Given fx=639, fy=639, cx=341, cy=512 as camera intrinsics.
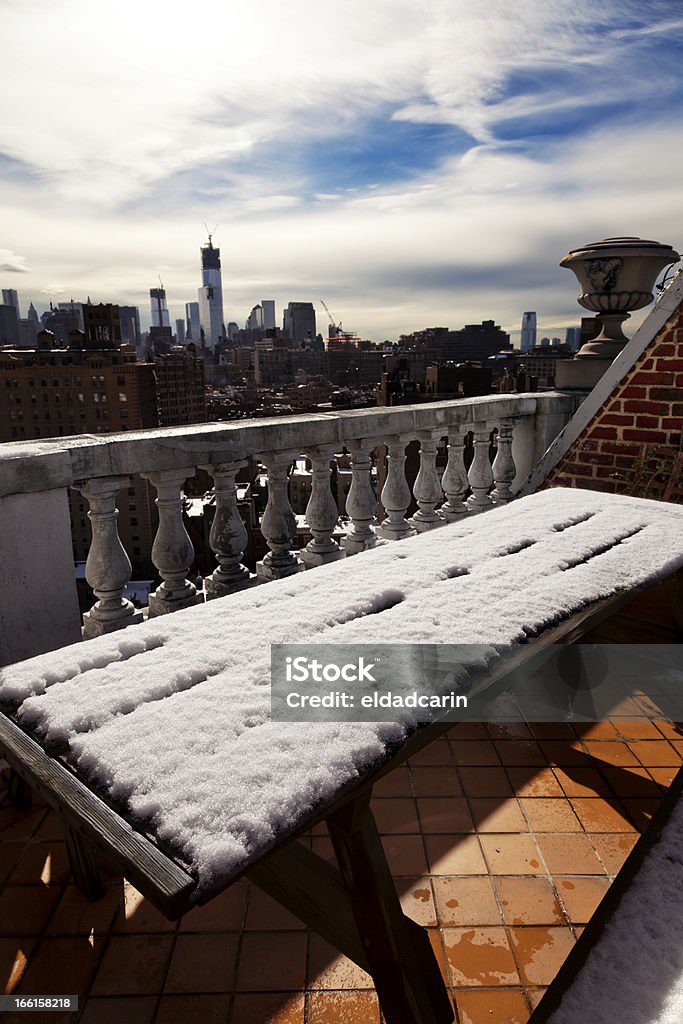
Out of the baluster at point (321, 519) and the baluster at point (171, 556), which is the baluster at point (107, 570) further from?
the baluster at point (321, 519)

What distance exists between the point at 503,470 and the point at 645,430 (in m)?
0.99

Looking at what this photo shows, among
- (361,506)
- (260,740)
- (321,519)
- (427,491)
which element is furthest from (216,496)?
(260,740)

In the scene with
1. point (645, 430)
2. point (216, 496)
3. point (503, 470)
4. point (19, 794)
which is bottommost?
point (19, 794)

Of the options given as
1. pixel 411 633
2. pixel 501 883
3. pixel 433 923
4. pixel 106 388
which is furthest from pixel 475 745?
pixel 106 388

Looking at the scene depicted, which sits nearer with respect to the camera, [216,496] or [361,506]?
[216,496]

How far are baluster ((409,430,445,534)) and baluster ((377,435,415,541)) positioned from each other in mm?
189

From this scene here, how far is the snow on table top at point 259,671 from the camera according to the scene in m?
0.92

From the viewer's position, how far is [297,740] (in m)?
1.05

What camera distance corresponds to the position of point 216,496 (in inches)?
118

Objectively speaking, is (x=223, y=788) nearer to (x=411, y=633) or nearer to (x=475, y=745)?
(x=411, y=633)

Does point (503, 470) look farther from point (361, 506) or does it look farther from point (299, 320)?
point (299, 320)

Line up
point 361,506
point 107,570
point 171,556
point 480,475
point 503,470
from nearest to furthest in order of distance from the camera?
1. point 107,570
2. point 171,556
3. point 361,506
4. point 480,475
5. point 503,470

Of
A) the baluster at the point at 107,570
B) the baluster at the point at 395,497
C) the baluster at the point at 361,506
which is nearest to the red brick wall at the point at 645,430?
the baluster at the point at 395,497

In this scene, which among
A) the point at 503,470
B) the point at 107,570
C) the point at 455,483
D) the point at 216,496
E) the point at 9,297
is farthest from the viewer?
the point at 9,297
